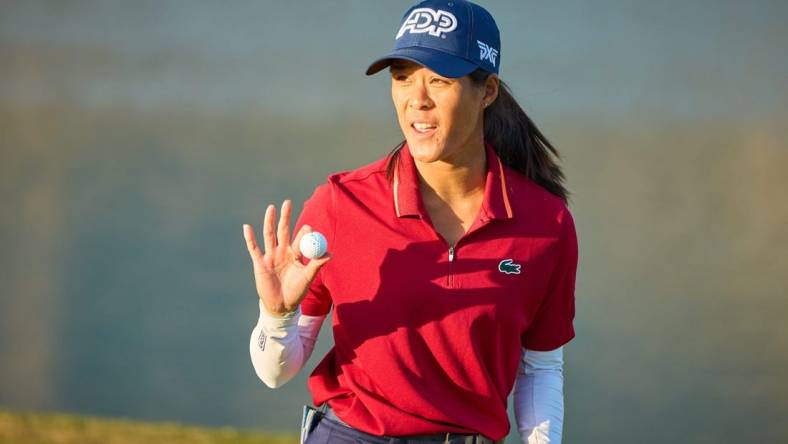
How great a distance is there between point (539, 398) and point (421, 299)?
37cm

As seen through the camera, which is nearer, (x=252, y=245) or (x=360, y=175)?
(x=252, y=245)

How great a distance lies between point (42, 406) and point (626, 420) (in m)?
2.51

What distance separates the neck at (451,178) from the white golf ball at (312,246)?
0.27 metres

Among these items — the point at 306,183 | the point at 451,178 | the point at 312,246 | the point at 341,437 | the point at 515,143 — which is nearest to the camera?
the point at 312,246

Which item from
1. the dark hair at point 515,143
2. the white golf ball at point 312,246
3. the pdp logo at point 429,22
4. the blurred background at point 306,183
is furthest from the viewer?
the blurred background at point 306,183

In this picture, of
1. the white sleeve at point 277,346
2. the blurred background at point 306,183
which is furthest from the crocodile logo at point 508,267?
the blurred background at point 306,183

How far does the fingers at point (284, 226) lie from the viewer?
1887 mm

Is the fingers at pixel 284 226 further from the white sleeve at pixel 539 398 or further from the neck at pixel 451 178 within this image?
the white sleeve at pixel 539 398

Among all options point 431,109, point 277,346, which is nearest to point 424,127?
point 431,109

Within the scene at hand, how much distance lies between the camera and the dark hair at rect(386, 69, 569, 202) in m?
2.21

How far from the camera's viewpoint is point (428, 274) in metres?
1.95

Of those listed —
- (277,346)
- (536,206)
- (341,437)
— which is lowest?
(341,437)

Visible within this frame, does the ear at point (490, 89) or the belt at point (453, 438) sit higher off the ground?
the ear at point (490, 89)

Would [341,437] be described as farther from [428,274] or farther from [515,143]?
[515,143]
